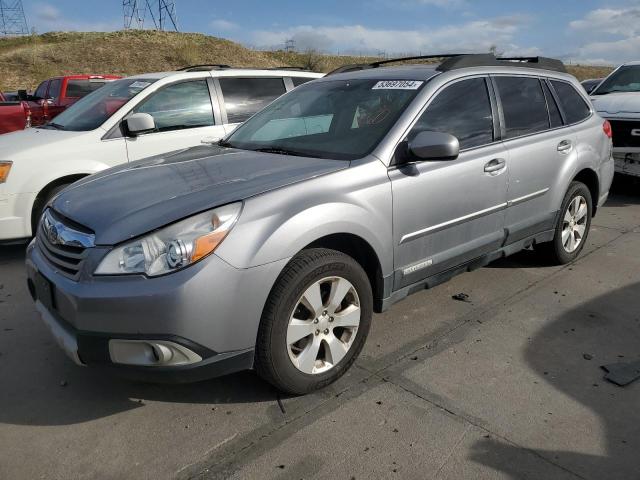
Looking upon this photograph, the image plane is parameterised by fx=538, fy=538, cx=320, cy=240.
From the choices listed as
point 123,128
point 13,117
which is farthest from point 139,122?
point 13,117

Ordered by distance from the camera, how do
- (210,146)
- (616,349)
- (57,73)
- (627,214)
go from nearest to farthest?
(616,349), (210,146), (627,214), (57,73)

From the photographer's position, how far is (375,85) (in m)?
3.64

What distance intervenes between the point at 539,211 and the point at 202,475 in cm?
317

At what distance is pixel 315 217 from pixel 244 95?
13.5 ft

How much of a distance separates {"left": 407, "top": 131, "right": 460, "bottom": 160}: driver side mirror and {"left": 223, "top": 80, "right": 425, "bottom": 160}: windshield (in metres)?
0.23

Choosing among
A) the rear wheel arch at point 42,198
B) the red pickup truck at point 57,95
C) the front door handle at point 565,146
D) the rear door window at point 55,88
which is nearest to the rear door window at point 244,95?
the rear wheel arch at point 42,198

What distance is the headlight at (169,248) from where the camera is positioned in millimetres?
2338

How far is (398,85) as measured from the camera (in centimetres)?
351

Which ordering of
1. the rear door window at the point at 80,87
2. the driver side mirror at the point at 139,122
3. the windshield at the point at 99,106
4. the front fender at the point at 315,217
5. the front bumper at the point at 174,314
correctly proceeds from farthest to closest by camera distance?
the rear door window at the point at 80,87 < the windshield at the point at 99,106 < the driver side mirror at the point at 139,122 < the front fender at the point at 315,217 < the front bumper at the point at 174,314

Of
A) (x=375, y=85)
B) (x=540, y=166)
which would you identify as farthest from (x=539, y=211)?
(x=375, y=85)

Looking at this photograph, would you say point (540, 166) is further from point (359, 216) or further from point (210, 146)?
point (210, 146)

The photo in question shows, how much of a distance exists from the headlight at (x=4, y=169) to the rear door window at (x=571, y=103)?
482cm

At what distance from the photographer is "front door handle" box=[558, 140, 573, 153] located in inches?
169

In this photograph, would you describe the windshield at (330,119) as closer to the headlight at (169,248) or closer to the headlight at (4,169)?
the headlight at (169,248)
